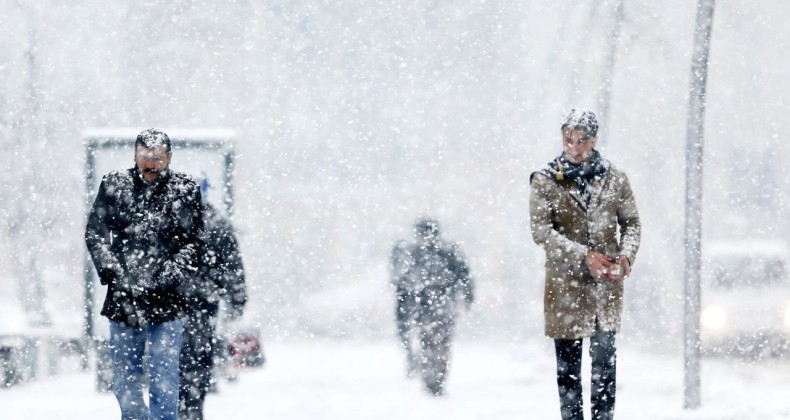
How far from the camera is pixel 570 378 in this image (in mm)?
5641

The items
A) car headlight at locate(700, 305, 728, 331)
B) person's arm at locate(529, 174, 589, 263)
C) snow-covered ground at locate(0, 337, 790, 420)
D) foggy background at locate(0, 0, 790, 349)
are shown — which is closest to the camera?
person's arm at locate(529, 174, 589, 263)

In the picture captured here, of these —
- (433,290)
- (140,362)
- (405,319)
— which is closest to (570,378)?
(140,362)

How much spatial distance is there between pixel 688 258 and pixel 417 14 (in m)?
45.5

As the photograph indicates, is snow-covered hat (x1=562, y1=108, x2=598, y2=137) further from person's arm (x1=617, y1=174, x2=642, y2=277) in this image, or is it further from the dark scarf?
person's arm (x1=617, y1=174, x2=642, y2=277)

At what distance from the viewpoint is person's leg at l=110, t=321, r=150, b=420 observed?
18.1 ft

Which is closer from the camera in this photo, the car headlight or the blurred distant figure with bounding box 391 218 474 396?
the blurred distant figure with bounding box 391 218 474 396

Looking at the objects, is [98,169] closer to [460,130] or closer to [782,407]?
[782,407]

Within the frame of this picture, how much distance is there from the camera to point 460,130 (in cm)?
5072

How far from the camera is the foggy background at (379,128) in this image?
31.5 meters

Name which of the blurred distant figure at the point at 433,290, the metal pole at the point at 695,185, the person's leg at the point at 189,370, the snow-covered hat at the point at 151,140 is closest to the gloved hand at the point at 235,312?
the person's leg at the point at 189,370

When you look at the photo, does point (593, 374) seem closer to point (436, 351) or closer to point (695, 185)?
point (695, 185)

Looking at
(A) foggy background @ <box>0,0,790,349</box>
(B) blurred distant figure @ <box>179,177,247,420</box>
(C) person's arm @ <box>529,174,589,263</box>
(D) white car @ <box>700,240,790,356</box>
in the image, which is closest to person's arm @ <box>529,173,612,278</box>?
(C) person's arm @ <box>529,174,589,263</box>

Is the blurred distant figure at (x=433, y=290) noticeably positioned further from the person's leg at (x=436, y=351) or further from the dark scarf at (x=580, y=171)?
the dark scarf at (x=580, y=171)

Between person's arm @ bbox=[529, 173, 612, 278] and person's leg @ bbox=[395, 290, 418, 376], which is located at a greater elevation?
person's leg @ bbox=[395, 290, 418, 376]
